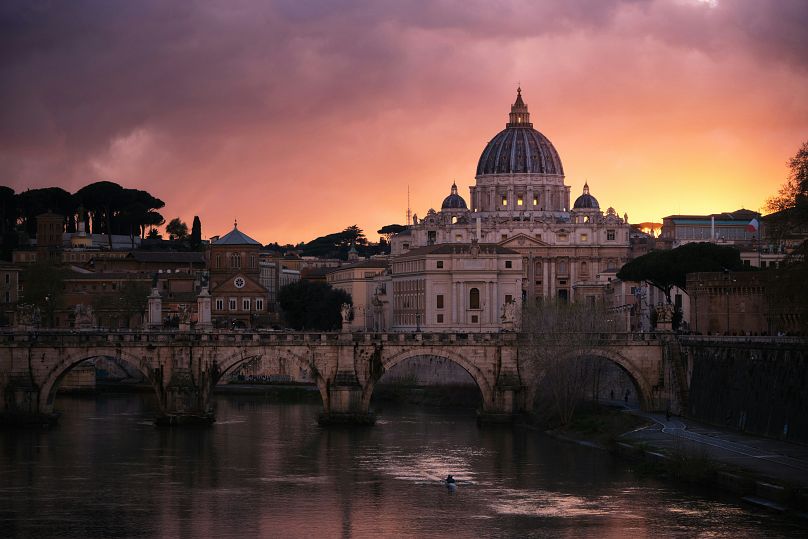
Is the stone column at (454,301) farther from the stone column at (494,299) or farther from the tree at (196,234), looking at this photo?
the tree at (196,234)

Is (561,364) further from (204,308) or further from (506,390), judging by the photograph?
(204,308)

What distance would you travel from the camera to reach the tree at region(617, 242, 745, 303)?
4043 inches

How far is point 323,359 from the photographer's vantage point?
7981 centimetres

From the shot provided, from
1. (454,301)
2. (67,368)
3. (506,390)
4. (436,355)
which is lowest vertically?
(506,390)

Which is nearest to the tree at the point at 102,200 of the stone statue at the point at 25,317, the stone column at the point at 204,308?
the stone column at the point at 204,308

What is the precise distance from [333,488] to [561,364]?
19.7 m

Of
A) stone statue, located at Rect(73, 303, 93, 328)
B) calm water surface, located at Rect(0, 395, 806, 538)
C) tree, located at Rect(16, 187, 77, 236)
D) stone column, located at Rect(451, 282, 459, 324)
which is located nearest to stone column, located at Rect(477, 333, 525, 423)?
calm water surface, located at Rect(0, 395, 806, 538)

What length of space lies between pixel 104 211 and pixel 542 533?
478 feet

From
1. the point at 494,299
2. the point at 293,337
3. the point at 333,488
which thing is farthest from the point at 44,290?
the point at 333,488

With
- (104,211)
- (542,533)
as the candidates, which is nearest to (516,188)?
(104,211)

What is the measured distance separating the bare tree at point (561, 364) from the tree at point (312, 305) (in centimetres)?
5737

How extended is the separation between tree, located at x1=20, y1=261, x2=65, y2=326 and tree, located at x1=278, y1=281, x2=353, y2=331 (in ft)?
64.2

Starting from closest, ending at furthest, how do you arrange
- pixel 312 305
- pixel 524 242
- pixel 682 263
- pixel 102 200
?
1. pixel 682 263
2. pixel 312 305
3. pixel 524 242
4. pixel 102 200

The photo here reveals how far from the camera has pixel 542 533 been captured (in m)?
51.9
